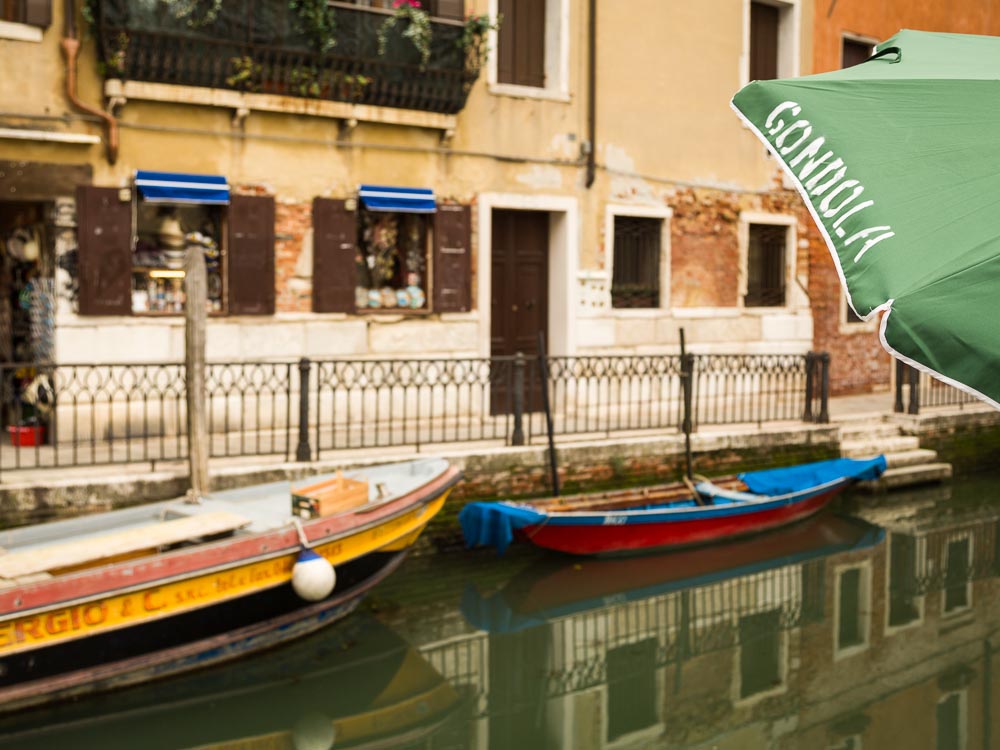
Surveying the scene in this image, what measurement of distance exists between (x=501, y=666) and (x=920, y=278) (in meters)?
5.49

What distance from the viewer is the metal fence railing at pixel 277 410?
29.2 feet

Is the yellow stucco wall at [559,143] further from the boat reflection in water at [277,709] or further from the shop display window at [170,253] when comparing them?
the boat reflection in water at [277,709]

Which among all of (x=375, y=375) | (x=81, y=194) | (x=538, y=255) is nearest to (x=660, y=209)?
(x=538, y=255)

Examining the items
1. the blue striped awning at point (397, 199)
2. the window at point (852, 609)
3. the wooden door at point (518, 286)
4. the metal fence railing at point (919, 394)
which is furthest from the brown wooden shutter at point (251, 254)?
the metal fence railing at point (919, 394)

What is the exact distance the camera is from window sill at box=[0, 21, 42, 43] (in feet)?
30.3

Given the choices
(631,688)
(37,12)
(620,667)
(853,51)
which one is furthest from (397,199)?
(853,51)

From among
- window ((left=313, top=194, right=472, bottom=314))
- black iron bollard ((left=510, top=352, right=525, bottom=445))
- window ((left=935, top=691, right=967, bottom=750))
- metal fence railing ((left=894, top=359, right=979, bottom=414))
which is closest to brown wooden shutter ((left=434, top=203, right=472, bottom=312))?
window ((left=313, top=194, right=472, bottom=314))

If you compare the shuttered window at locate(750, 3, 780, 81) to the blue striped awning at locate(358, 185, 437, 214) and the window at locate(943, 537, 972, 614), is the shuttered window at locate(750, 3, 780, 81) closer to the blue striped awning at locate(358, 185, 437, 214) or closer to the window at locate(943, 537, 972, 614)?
the blue striped awning at locate(358, 185, 437, 214)

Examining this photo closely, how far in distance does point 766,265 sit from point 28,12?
9294 millimetres

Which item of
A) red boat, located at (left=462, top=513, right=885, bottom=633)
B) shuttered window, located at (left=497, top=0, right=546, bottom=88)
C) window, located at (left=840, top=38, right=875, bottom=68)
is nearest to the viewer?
red boat, located at (left=462, top=513, right=885, bottom=633)

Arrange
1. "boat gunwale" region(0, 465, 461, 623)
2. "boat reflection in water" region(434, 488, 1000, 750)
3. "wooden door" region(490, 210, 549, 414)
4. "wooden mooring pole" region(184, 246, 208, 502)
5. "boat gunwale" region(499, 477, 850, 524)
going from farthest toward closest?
"wooden door" region(490, 210, 549, 414) → "boat gunwale" region(499, 477, 850, 524) → "wooden mooring pole" region(184, 246, 208, 502) → "boat reflection in water" region(434, 488, 1000, 750) → "boat gunwale" region(0, 465, 461, 623)

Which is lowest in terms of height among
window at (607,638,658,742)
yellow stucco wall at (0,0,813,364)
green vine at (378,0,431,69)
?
window at (607,638,658,742)

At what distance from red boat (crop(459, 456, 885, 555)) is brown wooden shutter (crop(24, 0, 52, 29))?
17.7ft

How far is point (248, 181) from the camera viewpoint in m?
10.5
